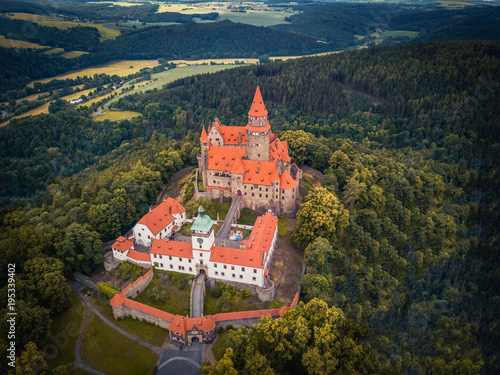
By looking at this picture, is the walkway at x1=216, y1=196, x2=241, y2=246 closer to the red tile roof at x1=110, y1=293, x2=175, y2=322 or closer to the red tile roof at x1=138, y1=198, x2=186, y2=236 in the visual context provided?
the red tile roof at x1=138, y1=198, x2=186, y2=236

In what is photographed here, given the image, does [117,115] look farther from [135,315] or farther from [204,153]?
[135,315]

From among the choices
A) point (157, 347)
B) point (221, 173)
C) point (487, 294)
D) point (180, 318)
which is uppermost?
point (221, 173)

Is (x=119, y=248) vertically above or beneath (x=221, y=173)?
beneath

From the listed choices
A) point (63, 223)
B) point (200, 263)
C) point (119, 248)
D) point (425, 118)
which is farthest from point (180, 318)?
point (425, 118)

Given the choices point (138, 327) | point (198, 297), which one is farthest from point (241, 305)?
point (138, 327)

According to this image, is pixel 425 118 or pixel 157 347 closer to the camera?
pixel 157 347

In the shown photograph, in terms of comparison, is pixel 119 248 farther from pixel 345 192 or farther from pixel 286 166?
pixel 345 192
